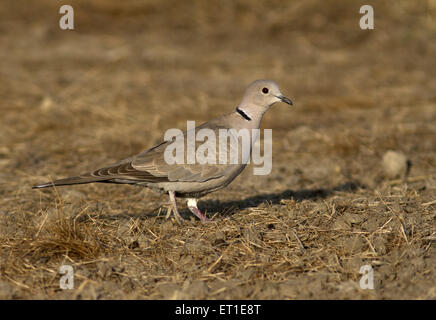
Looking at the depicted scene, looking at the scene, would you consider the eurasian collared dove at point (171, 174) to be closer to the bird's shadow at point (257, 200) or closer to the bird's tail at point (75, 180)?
the bird's tail at point (75, 180)

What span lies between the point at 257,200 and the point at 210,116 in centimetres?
313

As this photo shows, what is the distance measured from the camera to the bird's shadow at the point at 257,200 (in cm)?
543

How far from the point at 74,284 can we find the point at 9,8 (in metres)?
11.7

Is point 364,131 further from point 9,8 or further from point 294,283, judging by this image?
point 9,8

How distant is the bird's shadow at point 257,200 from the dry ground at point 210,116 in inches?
1.1

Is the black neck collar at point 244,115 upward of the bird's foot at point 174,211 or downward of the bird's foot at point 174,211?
upward

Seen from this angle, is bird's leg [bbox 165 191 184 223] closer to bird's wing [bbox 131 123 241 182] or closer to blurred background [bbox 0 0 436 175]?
bird's wing [bbox 131 123 241 182]

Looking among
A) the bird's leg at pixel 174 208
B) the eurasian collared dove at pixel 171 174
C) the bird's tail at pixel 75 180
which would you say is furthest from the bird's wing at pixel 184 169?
the bird's tail at pixel 75 180

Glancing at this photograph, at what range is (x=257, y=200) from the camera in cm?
590

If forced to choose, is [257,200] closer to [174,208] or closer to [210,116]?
[174,208]

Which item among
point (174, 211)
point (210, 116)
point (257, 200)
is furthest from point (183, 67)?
point (174, 211)

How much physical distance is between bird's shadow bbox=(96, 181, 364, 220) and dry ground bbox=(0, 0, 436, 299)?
0.09ft

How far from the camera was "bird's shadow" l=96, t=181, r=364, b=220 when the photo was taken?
5.43 metres

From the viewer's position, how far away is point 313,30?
13.0 metres
